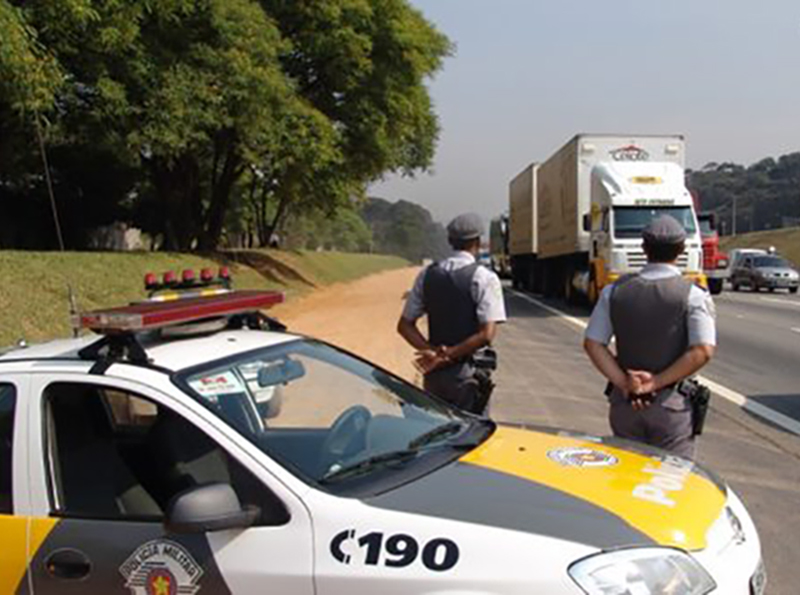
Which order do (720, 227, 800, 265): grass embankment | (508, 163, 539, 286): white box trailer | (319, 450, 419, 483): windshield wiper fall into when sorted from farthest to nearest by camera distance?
(720, 227, 800, 265): grass embankment → (508, 163, 539, 286): white box trailer → (319, 450, 419, 483): windshield wiper

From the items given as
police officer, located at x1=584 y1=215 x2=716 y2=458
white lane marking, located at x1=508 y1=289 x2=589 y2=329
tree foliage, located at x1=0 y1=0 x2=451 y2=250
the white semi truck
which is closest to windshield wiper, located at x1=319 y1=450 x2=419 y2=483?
police officer, located at x1=584 y1=215 x2=716 y2=458

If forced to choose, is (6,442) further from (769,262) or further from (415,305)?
(769,262)

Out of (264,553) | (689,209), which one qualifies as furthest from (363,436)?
(689,209)

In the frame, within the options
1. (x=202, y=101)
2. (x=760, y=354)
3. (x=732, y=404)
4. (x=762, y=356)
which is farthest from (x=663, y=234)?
(x=202, y=101)

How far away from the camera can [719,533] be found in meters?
3.06

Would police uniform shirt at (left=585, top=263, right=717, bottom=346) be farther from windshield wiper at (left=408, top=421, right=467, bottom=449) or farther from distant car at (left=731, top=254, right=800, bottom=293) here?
distant car at (left=731, top=254, right=800, bottom=293)

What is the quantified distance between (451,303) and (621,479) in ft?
7.28

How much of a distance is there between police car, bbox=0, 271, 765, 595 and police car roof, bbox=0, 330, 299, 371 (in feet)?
0.04

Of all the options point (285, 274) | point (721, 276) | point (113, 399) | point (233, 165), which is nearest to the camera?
point (113, 399)

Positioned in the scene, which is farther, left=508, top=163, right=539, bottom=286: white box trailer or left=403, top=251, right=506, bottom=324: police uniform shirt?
left=508, top=163, right=539, bottom=286: white box trailer

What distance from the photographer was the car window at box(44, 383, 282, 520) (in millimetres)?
3178

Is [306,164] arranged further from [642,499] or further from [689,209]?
[642,499]

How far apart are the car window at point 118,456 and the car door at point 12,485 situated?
0.10m

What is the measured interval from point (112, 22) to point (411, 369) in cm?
986
